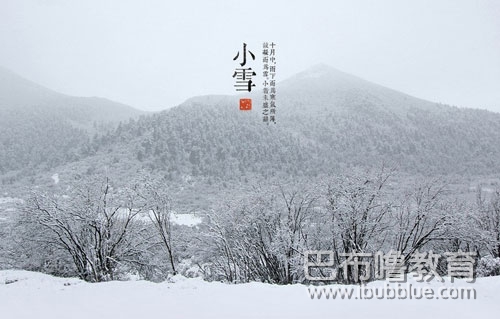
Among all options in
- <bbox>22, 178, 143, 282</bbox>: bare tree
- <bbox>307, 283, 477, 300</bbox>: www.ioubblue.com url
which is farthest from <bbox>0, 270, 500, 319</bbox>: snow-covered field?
<bbox>22, 178, 143, 282</bbox>: bare tree

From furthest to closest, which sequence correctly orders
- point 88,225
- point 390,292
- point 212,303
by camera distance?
1. point 88,225
2. point 390,292
3. point 212,303

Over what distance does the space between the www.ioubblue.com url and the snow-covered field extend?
0.83ft

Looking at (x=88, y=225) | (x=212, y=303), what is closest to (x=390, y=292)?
(x=212, y=303)

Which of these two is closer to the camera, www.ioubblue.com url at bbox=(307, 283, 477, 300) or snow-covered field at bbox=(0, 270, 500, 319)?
snow-covered field at bbox=(0, 270, 500, 319)

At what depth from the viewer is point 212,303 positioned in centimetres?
873

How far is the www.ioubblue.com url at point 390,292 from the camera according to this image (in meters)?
8.95

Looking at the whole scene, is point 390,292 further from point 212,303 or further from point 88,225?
point 88,225

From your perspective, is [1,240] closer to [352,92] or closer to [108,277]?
[108,277]

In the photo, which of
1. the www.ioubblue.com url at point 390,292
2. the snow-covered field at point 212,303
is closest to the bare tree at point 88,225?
the snow-covered field at point 212,303

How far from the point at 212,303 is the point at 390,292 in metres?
5.08

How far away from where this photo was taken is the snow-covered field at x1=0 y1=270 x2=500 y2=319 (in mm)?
7980

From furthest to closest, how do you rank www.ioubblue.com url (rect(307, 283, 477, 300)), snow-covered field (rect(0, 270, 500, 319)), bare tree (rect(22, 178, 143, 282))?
bare tree (rect(22, 178, 143, 282)) → www.ioubblue.com url (rect(307, 283, 477, 300)) → snow-covered field (rect(0, 270, 500, 319))

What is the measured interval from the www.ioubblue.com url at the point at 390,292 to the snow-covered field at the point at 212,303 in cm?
25

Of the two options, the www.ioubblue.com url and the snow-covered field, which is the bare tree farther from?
the www.ioubblue.com url
